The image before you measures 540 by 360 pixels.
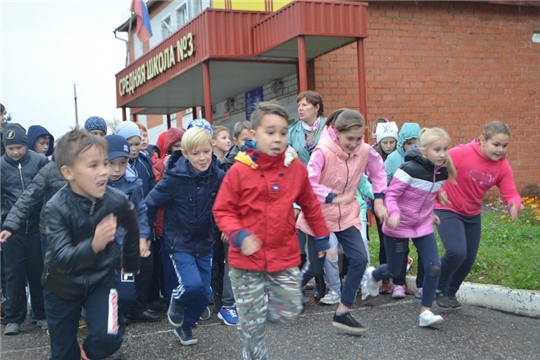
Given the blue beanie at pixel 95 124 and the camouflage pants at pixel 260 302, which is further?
the blue beanie at pixel 95 124

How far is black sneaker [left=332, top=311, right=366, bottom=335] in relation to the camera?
5062 millimetres

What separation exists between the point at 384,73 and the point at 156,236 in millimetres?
8172

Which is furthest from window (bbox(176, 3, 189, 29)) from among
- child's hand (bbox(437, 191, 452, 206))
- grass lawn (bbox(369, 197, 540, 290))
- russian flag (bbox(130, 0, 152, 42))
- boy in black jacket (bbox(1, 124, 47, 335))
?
child's hand (bbox(437, 191, 452, 206))

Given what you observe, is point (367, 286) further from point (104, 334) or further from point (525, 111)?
point (525, 111)

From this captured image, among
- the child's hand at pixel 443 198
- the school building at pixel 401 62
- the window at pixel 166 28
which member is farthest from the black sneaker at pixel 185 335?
the window at pixel 166 28

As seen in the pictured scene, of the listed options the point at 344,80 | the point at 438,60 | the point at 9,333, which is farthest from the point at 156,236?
the point at 438,60

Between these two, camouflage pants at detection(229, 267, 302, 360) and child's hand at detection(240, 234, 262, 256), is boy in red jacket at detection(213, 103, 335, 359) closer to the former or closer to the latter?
camouflage pants at detection(229, 267, 302, 360)

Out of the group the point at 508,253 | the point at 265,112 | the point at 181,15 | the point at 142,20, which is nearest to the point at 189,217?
the point at 265,112

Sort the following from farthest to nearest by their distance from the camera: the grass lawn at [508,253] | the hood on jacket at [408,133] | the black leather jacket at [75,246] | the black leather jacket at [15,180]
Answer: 1. the hood on jacket at [408,133]
2. the black leather jacket at [15,180]
3. the grass lawn at [508,253]
4. the black leather jacket at [75,246]

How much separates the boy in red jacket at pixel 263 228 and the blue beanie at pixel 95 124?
9.11 feet

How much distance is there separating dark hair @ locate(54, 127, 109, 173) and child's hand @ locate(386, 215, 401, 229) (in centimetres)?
252

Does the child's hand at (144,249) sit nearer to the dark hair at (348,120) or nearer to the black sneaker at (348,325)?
the black sneaker at (348,325)

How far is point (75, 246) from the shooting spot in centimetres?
382

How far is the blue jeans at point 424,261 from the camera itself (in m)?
5.38
